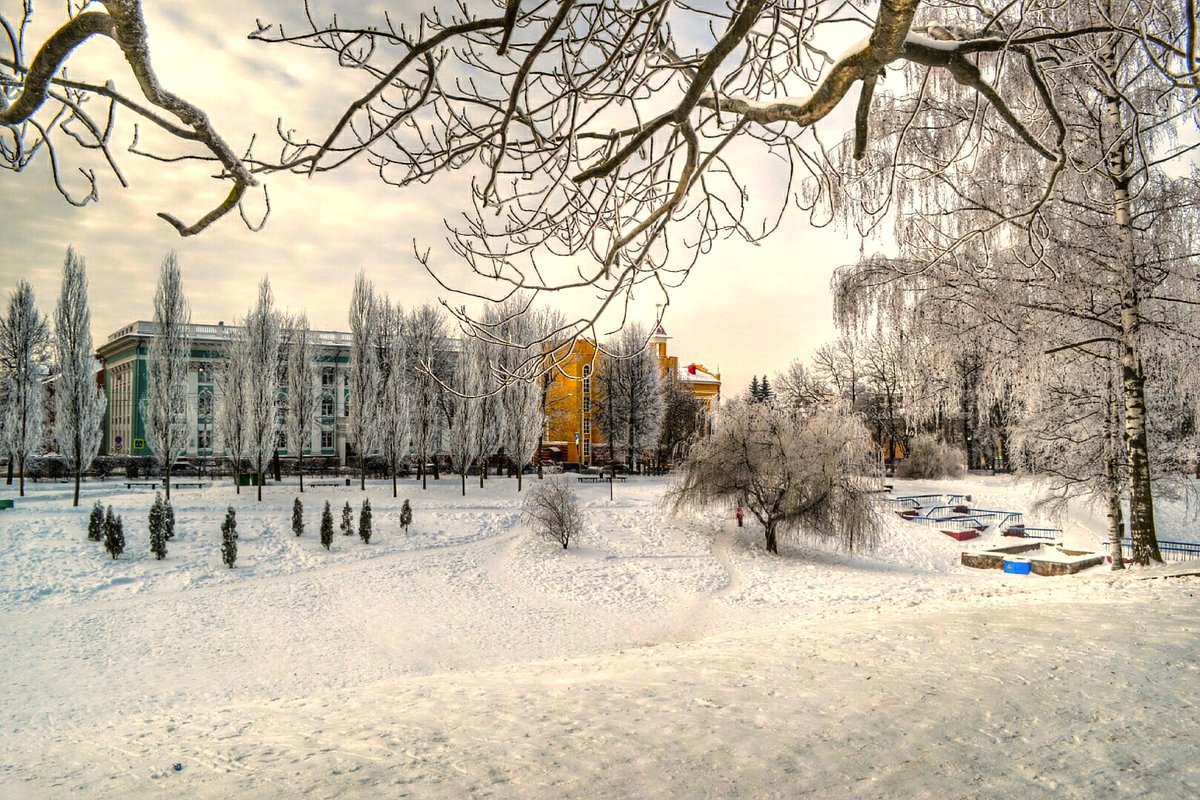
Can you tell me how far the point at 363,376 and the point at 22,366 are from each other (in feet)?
35.7

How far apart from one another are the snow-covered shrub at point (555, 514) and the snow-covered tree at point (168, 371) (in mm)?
12874

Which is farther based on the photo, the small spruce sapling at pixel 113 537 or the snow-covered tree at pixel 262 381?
the snow-covered tree at pixel 262 381

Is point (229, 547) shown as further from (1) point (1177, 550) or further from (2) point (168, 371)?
(1) point (1177, 550)

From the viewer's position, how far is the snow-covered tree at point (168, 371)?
2353 cm

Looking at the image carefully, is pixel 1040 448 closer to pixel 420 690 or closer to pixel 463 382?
pixel 420 690

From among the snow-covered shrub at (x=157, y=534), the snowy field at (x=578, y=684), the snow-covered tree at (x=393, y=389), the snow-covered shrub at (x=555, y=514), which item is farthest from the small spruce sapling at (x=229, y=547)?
the snow-covered tree at (x=393, y=389)

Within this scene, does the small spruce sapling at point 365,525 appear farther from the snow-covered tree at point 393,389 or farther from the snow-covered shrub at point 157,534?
the snow-covered tree at point 393,389

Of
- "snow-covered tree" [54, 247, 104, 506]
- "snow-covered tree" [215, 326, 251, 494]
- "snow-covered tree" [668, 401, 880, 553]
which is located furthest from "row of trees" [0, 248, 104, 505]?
"snow-covered tree" [668, 401, 880, 553]

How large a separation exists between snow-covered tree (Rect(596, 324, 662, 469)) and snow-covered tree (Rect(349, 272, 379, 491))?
1329cm

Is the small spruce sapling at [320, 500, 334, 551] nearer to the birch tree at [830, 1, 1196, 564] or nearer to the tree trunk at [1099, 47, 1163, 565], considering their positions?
the birch tree at [830, 1, 1196, 564]

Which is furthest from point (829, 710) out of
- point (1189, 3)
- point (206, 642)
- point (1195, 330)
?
point (206, 642)

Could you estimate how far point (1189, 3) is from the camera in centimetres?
356

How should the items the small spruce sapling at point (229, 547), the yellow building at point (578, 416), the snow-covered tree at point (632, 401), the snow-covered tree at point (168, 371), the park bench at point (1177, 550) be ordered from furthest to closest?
the yellow building at point (578, 416) < the snow-covered tree at point (632, 401) < the snow-covered tree at point (168, 371) < the park bench at point (1177, 550) < the small spruce sapling at point (229, 547)

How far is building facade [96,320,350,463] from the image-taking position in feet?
132
